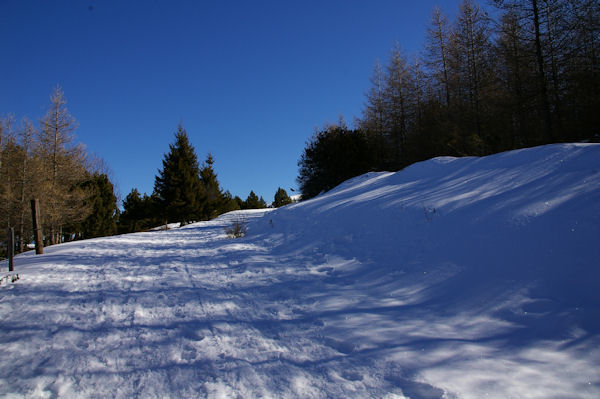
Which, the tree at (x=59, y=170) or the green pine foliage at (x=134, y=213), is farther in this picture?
the green pine foliage at (x=134, y=213)

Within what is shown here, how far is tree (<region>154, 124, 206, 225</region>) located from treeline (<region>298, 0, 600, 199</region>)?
9.25 m

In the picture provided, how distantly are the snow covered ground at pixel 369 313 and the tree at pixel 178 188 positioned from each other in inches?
718

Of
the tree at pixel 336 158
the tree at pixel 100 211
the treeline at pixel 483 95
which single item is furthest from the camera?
the tree at pixel 100 211

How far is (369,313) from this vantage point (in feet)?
9.32

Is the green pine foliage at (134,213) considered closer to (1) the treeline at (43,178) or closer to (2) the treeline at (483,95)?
(1) the treeline at (43,178)

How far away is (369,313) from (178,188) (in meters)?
22.8

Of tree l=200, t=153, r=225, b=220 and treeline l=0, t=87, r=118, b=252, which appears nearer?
treeline l=0, t=87, r=118, b=252

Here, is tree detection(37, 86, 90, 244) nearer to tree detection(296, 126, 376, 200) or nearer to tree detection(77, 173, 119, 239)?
tree detection(77, 173, 119, 239)

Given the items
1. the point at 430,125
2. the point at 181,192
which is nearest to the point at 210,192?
the point at 181,192

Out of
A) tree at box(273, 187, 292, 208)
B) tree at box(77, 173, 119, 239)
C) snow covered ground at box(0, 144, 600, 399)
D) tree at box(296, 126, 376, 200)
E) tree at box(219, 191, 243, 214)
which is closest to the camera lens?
snow covered ground at box(0, 144, 600, 399)

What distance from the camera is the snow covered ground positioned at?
6.19 feet

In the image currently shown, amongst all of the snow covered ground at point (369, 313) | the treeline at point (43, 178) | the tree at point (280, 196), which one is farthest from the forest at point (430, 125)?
the tree at point (280, 196)

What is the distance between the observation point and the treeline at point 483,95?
37.3 feet

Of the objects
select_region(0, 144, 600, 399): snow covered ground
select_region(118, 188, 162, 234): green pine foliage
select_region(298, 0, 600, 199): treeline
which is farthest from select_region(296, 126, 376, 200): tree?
select_region(118, 188, 162, 234): green pine foliage
